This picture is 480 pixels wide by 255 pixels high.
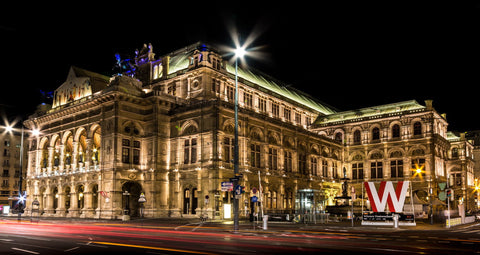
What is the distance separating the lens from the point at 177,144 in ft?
188

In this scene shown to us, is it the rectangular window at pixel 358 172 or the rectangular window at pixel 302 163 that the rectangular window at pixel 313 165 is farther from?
the rectangular window at pixel 358 172

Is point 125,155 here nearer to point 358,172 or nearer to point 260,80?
point 260,80

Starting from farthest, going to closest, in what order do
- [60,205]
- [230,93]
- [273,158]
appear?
[230,93] → [273,158] → [60,205]

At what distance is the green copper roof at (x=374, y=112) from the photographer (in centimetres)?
8256

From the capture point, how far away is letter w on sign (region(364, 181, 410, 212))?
33438 mm

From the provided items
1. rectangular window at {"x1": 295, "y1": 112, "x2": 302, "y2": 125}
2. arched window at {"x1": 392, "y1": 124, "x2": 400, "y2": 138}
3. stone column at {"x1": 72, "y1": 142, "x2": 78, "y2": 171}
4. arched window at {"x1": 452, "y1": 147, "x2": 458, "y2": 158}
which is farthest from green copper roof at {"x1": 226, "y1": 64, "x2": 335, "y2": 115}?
arched window at {"x1": 452, "y1": 147, "x2": 458, "y2": 158}

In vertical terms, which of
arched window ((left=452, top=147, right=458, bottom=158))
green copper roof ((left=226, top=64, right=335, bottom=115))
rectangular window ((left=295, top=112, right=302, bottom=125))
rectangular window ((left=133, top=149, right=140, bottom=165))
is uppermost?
green copper roof ((left=226, top=64, right=335, bottom=115))

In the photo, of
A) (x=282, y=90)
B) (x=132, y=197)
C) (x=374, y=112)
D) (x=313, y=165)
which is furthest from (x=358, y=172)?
(x=132, y=197)

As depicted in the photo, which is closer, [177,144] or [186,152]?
[186,152]

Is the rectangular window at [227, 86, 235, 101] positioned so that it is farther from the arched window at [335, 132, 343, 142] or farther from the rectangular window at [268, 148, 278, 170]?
the arched window at [335, 132, 343, 142]

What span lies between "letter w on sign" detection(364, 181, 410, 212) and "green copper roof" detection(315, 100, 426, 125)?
4996 cm

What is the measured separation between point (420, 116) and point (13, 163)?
87076 mm

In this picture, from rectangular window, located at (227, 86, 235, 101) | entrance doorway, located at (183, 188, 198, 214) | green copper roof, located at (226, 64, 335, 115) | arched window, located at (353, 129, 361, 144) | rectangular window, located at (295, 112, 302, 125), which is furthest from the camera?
arched window, located at (353, 129, 361, 144)

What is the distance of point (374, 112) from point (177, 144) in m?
45.3
